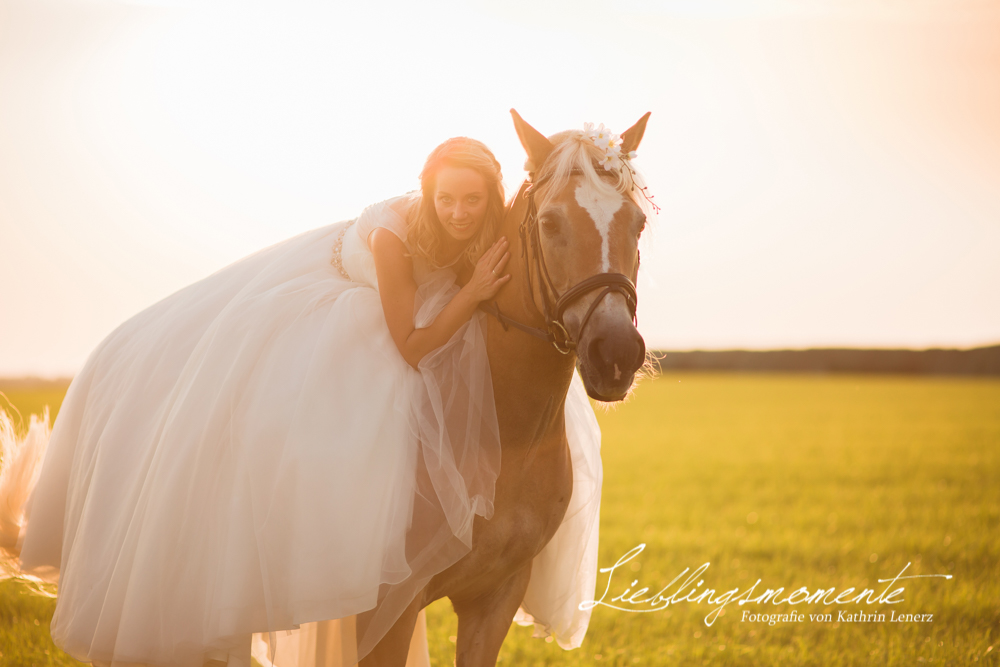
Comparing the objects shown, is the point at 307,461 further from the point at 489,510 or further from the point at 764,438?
the point at 764,438

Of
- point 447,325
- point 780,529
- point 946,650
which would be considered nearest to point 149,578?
point 447,325

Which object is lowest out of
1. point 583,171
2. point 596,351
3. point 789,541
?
point 789,541

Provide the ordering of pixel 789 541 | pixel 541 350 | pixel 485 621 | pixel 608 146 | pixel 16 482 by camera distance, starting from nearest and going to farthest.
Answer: pixel 608 146 → pixel 541 350 → pixel 485 621 → pixel 16 482 → pixel 789 541

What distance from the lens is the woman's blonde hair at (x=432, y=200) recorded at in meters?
3.05

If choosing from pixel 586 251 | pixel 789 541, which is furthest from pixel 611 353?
pixel 789 541

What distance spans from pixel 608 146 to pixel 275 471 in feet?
6.89

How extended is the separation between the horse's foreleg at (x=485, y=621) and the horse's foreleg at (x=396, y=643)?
47 cm

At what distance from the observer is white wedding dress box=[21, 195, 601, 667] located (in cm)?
273

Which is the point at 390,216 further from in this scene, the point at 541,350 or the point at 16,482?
the point at 16,482

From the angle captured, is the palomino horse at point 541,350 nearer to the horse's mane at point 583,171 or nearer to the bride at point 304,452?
the horse's mane at point 583,171

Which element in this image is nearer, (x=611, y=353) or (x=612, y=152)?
(x=611, y=353)

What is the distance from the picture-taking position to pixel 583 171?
290 centimetres

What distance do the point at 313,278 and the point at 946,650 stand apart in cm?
563

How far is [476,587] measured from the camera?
10.8 feet
